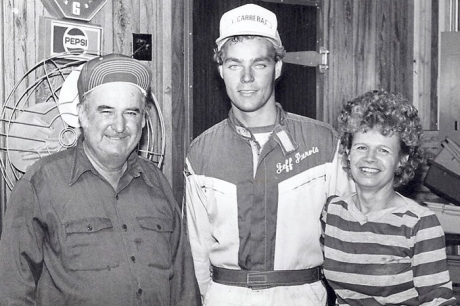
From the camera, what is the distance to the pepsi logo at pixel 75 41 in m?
3.13

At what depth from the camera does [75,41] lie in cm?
316

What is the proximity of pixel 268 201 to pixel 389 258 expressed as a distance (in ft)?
1.76

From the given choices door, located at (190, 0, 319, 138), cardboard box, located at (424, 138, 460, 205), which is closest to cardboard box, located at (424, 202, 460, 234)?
cardboard box, located at (424, 138, 460, 205)

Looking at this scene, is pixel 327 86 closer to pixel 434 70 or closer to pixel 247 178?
pixel 434 70

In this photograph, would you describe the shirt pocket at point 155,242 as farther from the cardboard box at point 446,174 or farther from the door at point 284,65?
the cardboard box at point 446,174

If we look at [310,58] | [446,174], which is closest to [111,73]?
[310,58]

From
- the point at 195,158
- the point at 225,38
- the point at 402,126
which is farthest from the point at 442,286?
the point at 225,38

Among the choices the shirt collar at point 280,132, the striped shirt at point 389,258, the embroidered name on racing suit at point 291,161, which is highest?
the shirt collar at point 280,132

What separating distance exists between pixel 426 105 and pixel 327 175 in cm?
270

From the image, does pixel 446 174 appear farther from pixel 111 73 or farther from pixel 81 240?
pixel 81 240

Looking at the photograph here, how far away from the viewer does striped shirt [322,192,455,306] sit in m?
2.04

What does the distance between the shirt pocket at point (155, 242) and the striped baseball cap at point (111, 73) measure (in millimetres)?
528

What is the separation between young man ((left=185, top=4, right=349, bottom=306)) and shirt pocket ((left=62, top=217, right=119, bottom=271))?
1.55 feet

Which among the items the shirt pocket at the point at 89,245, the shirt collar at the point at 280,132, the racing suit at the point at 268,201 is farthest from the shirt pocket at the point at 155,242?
the shirt collar at the point at 280,132
